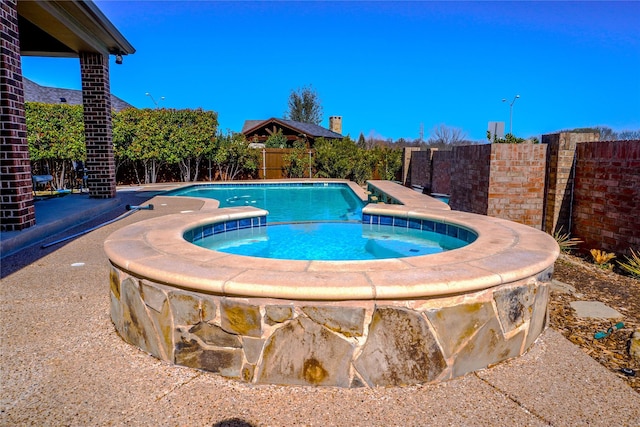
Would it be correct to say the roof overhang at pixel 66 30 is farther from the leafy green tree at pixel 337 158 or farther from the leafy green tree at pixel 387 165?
the leafy green tree at pixel 387 165

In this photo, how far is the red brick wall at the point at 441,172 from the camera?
44.5 ft

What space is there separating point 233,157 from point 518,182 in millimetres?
14665

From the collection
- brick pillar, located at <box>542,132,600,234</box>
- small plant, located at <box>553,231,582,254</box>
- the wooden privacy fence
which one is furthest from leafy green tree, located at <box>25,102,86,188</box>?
small plant, located at <box>553,231,582,254</box>

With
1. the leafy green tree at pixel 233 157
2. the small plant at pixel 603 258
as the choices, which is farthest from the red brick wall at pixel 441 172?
the leafy green tree at pixel 233 157

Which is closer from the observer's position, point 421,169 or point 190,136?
point 421,169

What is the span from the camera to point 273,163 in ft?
69.0

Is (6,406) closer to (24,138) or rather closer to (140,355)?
(140,355)

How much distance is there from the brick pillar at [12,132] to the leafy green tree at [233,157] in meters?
12.9

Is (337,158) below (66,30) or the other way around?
below

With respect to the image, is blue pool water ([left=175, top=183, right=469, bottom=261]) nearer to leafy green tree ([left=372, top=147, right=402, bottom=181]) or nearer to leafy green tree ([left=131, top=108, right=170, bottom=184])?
leafy green tree ([left=131, top=108, right=170, bottom=184])

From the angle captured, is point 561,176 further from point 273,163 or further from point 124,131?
point 273,163

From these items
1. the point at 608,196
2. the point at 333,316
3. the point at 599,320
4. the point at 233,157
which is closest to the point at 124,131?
the point at 233,157

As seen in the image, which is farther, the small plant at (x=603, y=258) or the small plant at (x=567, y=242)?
the small plant at (x=567, y=242)

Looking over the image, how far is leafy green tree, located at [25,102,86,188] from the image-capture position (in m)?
13.5
